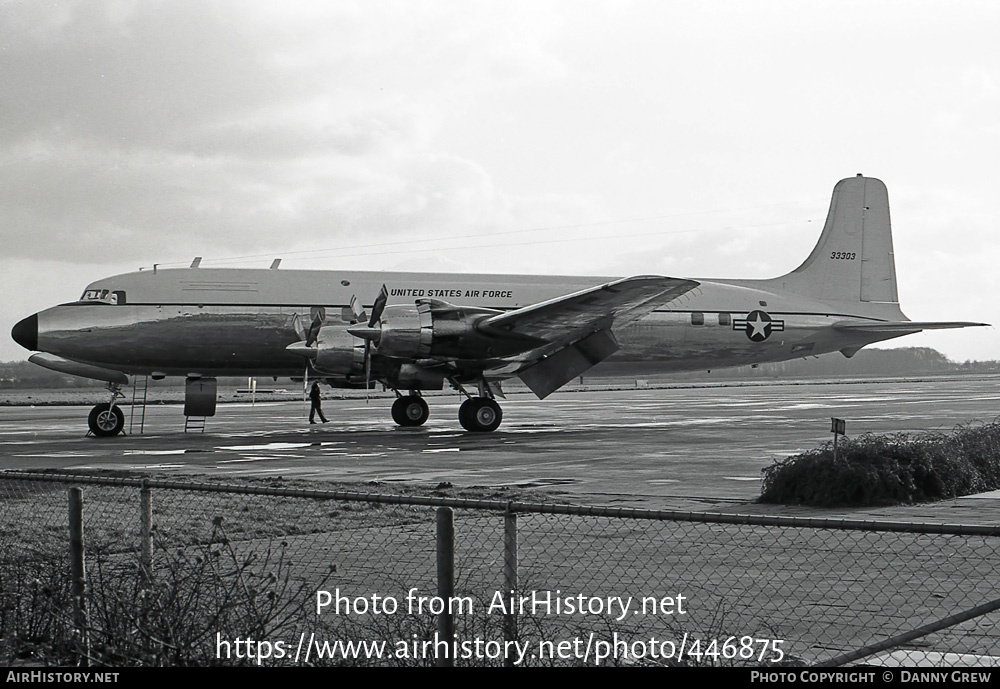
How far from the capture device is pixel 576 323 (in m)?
23.8

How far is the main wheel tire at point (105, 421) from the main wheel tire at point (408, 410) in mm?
6957

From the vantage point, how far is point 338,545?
9211 millimetres

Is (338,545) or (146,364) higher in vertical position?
(146,364)

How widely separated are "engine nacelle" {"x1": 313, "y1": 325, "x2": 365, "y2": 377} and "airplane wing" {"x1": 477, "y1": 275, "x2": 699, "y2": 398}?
294 centimetres

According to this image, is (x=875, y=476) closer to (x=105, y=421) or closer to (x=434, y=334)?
(x=434, y=334)

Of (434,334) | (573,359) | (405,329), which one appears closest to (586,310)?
(573,359)

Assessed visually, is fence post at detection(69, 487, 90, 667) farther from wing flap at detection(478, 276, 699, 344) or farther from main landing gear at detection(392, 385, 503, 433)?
main landing gear at detection(392, 385, 503, 433)

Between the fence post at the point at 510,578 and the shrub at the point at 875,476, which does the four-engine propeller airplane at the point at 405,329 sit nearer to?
the shrub at the point at 875,476

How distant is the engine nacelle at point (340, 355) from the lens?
2316 centimetres

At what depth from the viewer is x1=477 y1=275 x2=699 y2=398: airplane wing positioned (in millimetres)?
22109

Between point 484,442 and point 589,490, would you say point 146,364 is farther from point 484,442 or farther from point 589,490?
→ point 589,490

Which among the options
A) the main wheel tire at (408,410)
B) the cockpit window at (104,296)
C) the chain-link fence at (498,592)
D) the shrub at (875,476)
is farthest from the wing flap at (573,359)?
the chain-link fence at (498,592)

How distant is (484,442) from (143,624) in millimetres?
16744
